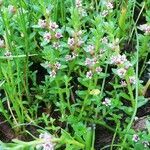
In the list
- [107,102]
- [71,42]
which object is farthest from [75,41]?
[107,102]

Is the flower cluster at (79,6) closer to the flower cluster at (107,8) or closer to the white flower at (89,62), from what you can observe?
the flower cluster at (107,8)

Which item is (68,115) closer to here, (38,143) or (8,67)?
(8,67)

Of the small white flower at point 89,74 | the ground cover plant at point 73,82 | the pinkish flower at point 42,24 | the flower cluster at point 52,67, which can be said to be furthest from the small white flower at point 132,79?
the pinkish flower at point 42,24

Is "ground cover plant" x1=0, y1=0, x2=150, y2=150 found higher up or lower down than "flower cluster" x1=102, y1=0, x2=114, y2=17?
lower down

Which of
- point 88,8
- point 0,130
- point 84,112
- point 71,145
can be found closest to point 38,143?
point 71,145

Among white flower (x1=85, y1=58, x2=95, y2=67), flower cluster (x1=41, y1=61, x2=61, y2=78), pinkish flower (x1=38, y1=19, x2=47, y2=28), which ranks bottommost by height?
flower cluster (x1=41, y1=61, x2=61, y2=78)

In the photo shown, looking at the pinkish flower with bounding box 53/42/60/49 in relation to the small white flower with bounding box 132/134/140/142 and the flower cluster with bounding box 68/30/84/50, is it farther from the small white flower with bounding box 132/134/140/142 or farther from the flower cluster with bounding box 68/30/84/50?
the small white flower with bounding box 132/134/140/142

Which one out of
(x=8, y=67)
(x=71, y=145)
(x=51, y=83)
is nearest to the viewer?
(x=71, y=145)

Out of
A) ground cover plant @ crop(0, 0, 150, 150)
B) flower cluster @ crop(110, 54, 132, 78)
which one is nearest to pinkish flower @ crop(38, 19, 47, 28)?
ground cover plant @ crop(0, 0, 150, 150)
